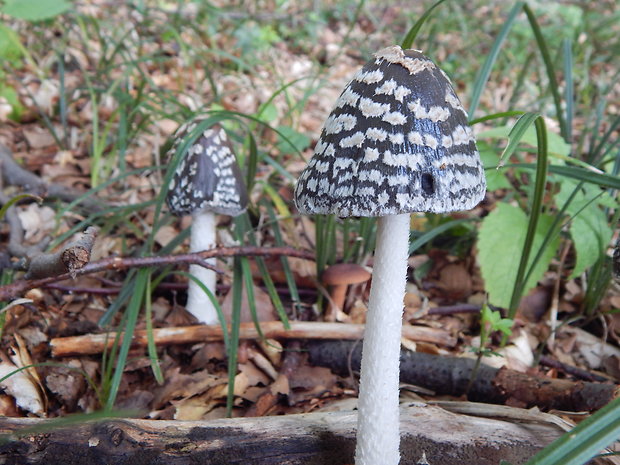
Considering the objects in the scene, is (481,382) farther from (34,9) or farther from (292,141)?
(34,9)

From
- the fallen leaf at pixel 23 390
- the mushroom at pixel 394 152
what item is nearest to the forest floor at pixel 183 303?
the fallen leaf at pixel 23 390

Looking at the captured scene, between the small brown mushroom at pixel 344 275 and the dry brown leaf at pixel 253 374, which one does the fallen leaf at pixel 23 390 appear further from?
the small brown mushroom at pixel 344 275

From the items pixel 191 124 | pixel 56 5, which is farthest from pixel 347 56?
pixel 191 124

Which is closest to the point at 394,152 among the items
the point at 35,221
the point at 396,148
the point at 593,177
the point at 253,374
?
the point at 396,148

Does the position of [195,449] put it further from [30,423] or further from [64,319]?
[64,319]

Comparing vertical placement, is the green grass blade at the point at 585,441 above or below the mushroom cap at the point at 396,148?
below
